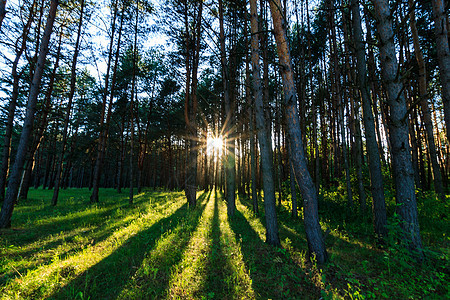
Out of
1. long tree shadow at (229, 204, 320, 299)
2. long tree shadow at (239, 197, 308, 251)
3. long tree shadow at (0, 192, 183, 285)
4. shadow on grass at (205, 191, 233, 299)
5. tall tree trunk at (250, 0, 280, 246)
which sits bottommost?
long tree shadow at (239, 197, 308, 251)

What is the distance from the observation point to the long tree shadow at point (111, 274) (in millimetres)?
2920

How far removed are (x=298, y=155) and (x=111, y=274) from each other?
4720 millimetres

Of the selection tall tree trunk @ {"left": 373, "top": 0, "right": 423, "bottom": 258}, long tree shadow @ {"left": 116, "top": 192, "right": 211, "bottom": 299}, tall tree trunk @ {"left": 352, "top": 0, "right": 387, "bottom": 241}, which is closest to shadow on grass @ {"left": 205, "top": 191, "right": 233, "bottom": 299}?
long tree shadow @ {"left": 116, "top": 192, "right": 211, "bottom": 299}

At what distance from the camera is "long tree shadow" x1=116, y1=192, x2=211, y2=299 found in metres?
2.92

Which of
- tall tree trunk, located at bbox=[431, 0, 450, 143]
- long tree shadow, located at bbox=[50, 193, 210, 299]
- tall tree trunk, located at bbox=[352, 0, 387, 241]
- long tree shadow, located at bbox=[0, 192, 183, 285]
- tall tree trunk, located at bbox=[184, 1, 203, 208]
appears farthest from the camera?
tall tree trunk, located at bbox=[184, 1, 203, 208]

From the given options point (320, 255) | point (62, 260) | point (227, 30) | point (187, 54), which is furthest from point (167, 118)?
point (320, 255)

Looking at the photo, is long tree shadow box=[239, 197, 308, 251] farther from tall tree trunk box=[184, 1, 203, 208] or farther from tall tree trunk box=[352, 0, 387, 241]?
tall tree trunk box=[184, 1, 203, 208]

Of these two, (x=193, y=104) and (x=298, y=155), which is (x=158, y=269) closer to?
(x=298, y=155)

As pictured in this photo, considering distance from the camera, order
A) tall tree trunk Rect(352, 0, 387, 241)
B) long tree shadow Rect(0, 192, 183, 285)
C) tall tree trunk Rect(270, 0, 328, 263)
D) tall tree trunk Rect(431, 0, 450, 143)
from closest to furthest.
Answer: long tree shadow Rect(0, 192, 183, 285)
tall tree trunk Rect(270, 0, 328, 263)
tall tree trunk Rect(431, 0, 450, 143)
tall tree trunk Rect(352, 0, 387, 241)

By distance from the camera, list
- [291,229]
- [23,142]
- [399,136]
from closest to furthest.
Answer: [399,136]
[23,142]
[291,229]

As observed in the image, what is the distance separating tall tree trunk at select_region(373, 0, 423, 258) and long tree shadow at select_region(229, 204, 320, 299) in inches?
101

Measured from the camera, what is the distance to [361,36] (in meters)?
5.98

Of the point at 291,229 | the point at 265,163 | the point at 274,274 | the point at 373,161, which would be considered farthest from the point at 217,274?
the point at 373,161

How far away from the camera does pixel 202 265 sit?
389 cm
